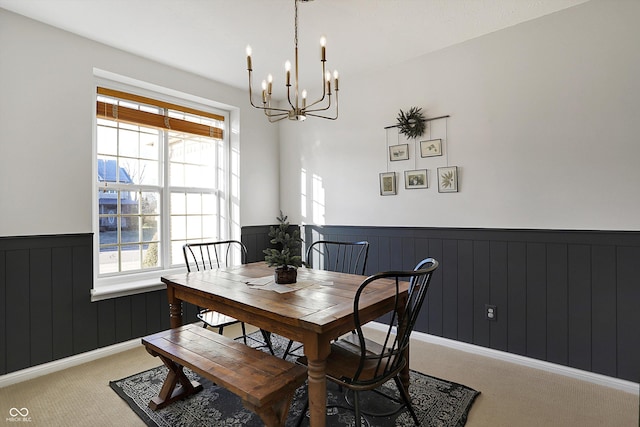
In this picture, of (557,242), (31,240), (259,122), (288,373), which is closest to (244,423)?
(288,373)

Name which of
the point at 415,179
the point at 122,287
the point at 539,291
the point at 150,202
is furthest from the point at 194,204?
the point at 539,291

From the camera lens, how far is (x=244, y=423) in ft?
6.31

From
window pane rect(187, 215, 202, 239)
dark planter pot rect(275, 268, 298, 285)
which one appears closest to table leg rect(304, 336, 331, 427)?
dark planter pot rect(275, 268, 298, 285)

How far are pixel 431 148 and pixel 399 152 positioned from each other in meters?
0.32

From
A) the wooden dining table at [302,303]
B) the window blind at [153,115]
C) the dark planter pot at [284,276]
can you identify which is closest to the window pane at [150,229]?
the window blind at [153,115]

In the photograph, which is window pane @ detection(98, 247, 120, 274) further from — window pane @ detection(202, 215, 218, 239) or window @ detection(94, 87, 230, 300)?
window pane @ detection(202, 215, 218, 239)

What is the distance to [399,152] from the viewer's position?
331 centimetres

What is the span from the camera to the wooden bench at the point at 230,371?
149 cm

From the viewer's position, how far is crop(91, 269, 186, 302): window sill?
282 centimetres

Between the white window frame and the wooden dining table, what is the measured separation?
3.13 feet

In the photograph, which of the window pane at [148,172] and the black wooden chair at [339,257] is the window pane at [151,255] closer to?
the window pane at [148,172]

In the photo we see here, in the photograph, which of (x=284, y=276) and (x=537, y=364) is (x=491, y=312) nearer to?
(x=537, y=364)

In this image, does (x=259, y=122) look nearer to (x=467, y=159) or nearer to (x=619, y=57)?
(x=467, y=159)

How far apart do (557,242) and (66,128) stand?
3.92 meters
